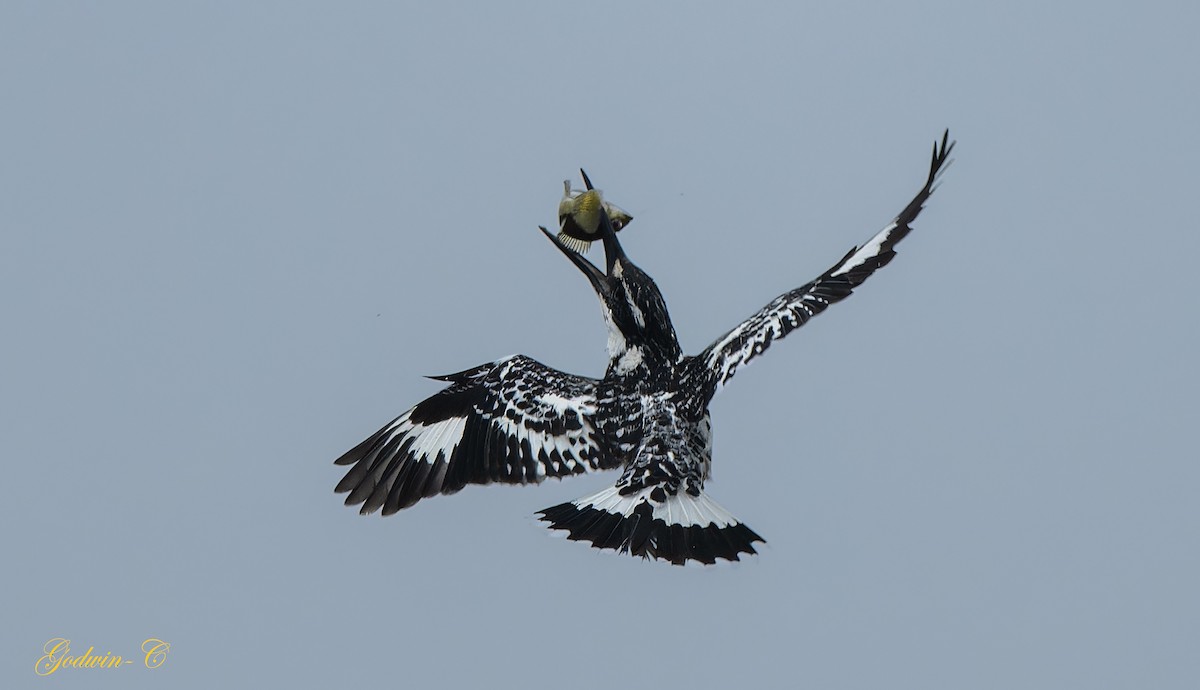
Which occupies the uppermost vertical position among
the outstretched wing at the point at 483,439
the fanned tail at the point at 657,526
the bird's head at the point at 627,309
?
the bird's head at the point at 627,309

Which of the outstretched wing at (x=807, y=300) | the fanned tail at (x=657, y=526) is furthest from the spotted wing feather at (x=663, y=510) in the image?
the outstretched wing at (x=807, y=300)

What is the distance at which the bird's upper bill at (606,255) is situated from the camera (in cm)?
823

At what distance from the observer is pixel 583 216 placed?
820 cm

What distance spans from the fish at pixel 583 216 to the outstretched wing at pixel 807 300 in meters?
0.98

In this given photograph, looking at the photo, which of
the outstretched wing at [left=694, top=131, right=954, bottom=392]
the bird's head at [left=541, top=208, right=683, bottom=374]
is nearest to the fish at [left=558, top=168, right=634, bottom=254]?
the bird's head at [left=541, top=208, right=683, bottom=374]

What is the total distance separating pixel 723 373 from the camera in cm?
777

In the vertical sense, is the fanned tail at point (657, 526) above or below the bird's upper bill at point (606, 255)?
below

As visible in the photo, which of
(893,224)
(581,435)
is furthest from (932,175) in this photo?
(581,435)

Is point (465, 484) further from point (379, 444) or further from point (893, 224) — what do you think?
point (893, 224)

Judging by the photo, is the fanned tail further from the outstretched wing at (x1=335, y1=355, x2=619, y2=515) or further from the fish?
the fish

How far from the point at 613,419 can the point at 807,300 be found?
127cm

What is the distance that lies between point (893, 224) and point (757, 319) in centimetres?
112

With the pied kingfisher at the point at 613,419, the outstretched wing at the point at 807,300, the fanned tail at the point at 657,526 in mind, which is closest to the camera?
the fanned tail at the point at 657,526

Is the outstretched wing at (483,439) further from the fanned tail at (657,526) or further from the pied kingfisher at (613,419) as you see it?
the fanned tail at (657,526)
